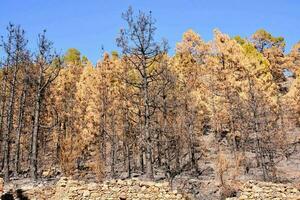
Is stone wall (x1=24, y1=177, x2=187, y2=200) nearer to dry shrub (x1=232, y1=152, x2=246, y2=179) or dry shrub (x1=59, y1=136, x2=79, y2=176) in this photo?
dry shrub (x1=59, y1=136, x2=79, y2=176)

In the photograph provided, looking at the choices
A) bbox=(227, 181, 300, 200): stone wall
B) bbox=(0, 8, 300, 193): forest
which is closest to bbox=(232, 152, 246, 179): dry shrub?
bbox=(0, 8, 300, 193): forest

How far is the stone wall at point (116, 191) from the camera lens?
38.1ft

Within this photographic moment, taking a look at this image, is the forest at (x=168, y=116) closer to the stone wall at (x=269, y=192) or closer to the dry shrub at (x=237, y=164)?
the dry shrub at (x=237, y=164)

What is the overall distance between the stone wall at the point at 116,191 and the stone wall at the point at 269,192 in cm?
214

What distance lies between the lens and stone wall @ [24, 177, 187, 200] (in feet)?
38.1

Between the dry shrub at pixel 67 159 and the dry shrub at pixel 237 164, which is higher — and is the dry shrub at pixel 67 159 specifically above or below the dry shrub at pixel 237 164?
above

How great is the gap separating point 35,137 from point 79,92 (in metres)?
18.9

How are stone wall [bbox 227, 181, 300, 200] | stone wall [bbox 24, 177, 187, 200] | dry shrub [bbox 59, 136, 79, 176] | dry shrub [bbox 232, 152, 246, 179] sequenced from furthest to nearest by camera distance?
1. dry shrub [bbox 232, 152, 246, 179]
2. dry shrub [bbox 59, 136, 79, 176]
3. stone wall [bbox 24, 177, 187, 200]
4. stone wall [bbox 227, 181, 300, 200]

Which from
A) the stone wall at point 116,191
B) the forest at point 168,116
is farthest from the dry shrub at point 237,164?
the stone wall at point 116,191

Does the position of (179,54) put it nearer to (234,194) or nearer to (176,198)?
(234,194)

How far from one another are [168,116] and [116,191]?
1569 cm

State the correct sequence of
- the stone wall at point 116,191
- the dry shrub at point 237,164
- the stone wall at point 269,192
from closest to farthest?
the stone wall at point 269,192 → the stone wall at point 116,191 → the dry shrub at point 237,164

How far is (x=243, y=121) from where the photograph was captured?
1216 inches

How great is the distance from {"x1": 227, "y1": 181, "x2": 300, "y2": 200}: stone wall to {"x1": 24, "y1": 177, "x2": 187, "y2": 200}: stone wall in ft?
7.01
